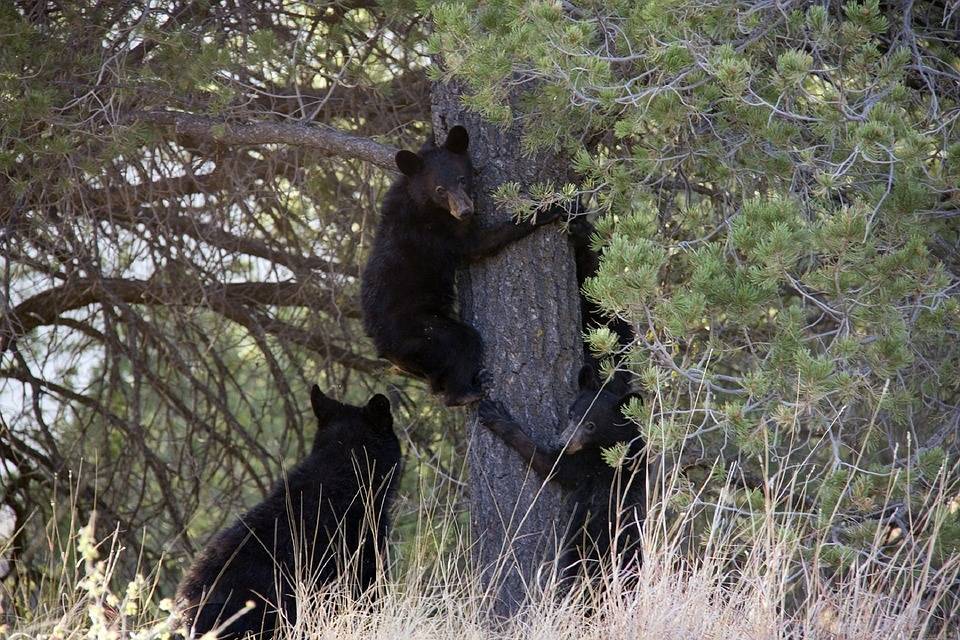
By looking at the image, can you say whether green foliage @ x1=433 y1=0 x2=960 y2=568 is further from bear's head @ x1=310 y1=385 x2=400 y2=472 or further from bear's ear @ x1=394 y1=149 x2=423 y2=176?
bear's head @ x1=310 y1=385 x2=400 y2=472

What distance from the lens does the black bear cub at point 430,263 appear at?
576cm

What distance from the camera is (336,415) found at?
247 inches

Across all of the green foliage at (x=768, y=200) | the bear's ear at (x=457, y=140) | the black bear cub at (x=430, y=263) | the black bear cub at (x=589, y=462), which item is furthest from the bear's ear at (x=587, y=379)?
the bear's ear at (x=457, y=140)

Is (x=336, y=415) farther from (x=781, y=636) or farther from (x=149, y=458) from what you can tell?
(x=781, y=636)

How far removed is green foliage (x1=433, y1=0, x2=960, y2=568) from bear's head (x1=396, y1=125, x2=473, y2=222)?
581 millimetres

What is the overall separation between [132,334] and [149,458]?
83cm

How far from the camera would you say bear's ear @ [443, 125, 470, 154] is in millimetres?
5777

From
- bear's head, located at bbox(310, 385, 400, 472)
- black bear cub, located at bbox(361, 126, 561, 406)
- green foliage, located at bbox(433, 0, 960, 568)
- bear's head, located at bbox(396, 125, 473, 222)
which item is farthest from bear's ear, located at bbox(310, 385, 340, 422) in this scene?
green foliage, located at bbox(433, 0, 960, 568)

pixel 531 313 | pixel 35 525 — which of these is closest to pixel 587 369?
pixel 531 313

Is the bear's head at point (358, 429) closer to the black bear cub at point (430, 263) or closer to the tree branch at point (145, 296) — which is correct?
the black bear cub at point (430, 263)

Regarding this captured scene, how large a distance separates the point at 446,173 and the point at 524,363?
1065 mm

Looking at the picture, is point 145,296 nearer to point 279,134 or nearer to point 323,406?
point 323,406

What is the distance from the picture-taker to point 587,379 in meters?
5.96

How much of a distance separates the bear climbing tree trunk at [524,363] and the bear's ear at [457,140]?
231 mm
